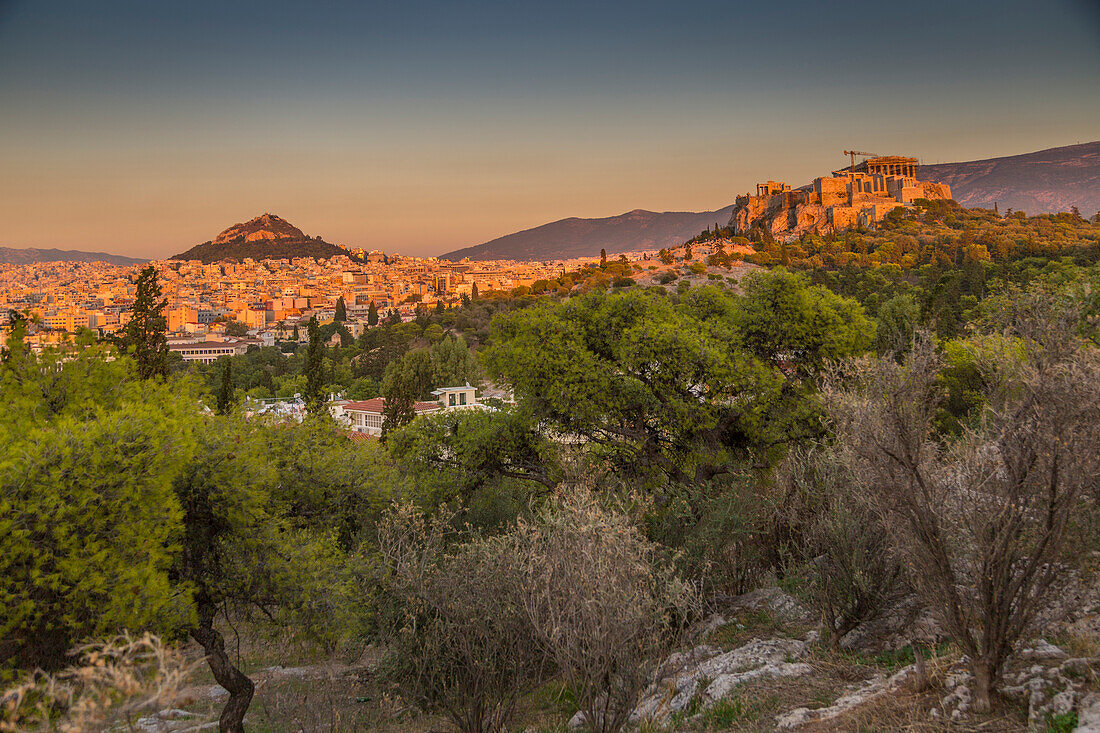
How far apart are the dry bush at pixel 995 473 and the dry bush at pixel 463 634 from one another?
2.99 meters

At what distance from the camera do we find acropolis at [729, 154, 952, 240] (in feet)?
306

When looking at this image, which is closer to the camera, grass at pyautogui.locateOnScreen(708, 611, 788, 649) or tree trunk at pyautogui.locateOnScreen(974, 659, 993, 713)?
tree trunk at pyautogui.locateOnScreen(974, 659, 993, 713)

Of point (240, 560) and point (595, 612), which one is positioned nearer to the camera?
point (595, 612)

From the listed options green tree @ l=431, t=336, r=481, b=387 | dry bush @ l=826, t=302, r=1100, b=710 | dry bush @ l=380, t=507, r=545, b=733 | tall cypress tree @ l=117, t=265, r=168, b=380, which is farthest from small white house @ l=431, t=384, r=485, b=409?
dry bush @ l=826, t=302, r=1100, b=710

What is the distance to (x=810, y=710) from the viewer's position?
5.45 meters

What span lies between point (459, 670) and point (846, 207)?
102 m

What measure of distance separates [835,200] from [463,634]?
347 ft

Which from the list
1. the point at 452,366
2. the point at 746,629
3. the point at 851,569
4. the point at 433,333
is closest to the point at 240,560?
the point at 746,629

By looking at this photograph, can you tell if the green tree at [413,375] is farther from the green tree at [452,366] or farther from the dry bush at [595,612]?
the dry bush at [595,612]

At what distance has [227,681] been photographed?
23.8 ft

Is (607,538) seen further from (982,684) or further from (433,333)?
(433,333)

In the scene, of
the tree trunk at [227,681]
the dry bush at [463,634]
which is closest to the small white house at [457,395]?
the tree trunk at [227,681]

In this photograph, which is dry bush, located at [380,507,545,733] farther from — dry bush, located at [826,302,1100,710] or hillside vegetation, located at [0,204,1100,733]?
dry bush, located at [826,302,1100,710]

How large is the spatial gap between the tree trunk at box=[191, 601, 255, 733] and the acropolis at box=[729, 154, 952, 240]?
91624 mm
